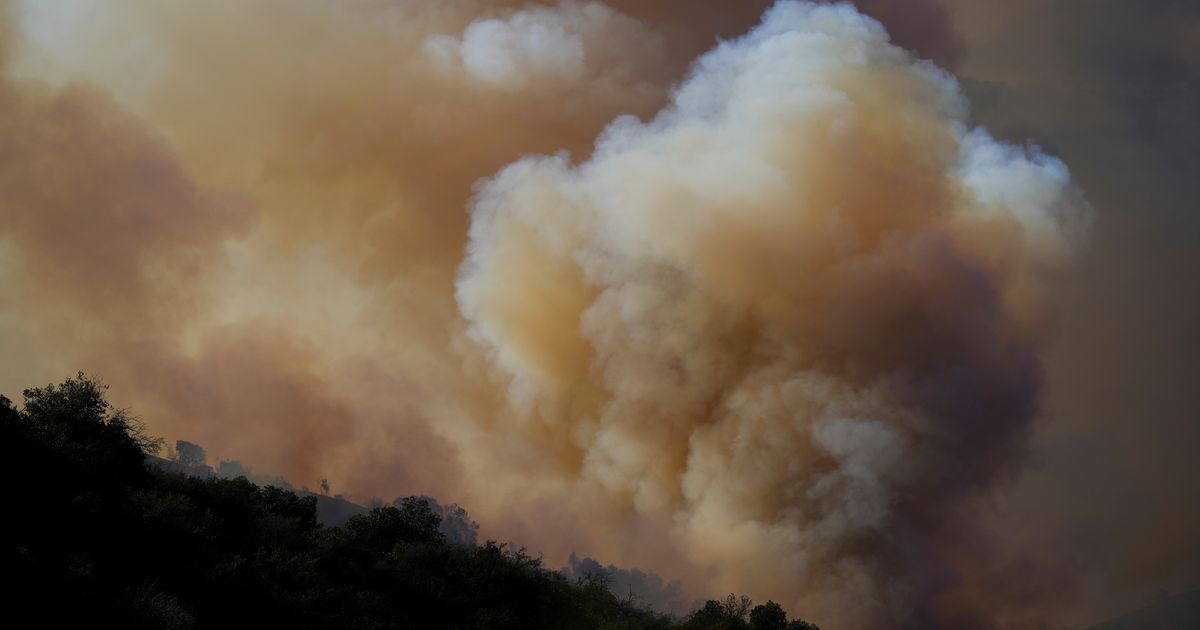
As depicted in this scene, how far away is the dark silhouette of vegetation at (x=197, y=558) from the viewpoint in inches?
859

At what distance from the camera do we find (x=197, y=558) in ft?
91.8

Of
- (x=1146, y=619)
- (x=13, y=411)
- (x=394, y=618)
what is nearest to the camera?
(x=13, y=411)

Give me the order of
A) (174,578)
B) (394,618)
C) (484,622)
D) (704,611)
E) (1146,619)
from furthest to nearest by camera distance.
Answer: (1146,619) < (704,611) < (484,622) < (394,618) < (174,578)

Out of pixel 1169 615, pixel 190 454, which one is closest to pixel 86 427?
pixel 190 454

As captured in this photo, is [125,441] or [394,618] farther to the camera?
[125,441]

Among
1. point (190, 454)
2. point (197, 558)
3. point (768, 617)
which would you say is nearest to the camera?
point (197, 558)

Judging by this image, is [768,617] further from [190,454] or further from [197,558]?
[190,454]

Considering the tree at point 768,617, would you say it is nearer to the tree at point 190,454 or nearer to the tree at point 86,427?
the tree at point 86,427

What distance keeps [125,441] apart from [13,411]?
6223 mm

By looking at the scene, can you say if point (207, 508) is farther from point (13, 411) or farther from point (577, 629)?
point (577, 629)

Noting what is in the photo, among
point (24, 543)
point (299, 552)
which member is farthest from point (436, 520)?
point (24, 543)

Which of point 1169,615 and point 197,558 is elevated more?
point 1169,615

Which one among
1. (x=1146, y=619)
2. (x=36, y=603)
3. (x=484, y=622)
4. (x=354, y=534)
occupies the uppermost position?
(x=1146, y=619)

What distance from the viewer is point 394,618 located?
104 ft
